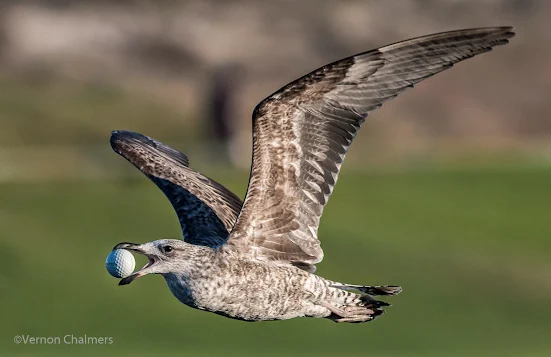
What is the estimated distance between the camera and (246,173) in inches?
1187

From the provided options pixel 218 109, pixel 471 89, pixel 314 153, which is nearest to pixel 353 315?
pixel 314 153

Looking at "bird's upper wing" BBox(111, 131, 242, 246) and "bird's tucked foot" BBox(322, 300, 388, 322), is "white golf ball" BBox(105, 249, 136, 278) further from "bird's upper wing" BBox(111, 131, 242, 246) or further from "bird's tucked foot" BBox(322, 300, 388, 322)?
"bird's tucked foot" BBox(322, 300, 388, 322)

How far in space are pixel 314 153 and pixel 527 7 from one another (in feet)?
125

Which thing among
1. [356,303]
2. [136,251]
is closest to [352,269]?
[356,303]

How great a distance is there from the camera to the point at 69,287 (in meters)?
23.7

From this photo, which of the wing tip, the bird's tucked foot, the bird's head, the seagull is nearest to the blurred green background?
the wing tip

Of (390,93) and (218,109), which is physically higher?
(218,109)

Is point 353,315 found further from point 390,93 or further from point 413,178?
point 413,178

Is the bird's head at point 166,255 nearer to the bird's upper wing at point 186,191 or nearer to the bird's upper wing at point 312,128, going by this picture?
the bird's upper wing at point 312,128

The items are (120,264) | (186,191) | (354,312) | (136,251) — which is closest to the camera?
(136,251)

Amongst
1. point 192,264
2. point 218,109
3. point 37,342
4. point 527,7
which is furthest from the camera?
point 527,7

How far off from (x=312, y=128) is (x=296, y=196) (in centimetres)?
51

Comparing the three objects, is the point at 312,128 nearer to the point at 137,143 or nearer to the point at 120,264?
the point at 120,264

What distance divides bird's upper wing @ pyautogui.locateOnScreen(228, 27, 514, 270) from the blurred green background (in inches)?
439
